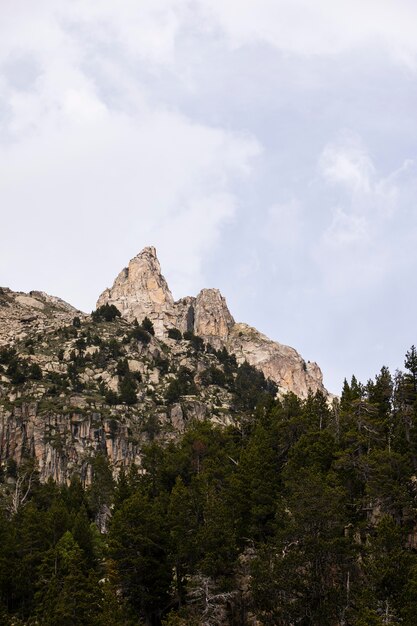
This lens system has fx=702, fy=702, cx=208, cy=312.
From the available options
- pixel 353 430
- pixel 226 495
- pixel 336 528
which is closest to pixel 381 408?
pixel 353 430

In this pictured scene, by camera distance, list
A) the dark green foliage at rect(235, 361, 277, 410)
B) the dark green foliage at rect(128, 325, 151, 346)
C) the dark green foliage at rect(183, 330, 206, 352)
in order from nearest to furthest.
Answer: the dark green foliage at rect(235, 361, 277, 410) → the dark green foliage at rect(128, 325, 151, 346) → the dark green foliage at rect(183, 330, 206, 352)

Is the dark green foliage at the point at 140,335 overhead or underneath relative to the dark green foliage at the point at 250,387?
overhead

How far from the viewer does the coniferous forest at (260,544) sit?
4472cm

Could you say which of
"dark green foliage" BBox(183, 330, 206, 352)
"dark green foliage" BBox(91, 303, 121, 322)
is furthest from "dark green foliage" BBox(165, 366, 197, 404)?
"dark green foliage" BBox(91, 303, 121, 322)

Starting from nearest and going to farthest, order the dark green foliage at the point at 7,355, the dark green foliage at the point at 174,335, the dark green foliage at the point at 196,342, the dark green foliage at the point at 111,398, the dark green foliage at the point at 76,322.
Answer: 1. the dark green foliage at the point at 111,398
2. the dark green foliage at the point at 7,355
3. the dark green foliage at the point at 76,322
4. the dark green foliage at the point at 196,342
5. the dark green foliage at the point at 174,335

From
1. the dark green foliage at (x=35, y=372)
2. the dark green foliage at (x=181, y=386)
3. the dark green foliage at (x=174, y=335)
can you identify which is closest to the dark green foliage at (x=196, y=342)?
the dark green foliage at (x=174, y=335)

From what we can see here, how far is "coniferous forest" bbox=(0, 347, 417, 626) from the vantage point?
44719 millimetres

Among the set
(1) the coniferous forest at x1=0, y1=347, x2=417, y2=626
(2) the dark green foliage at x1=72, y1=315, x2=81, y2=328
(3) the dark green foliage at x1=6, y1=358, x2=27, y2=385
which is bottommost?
(1) the coniferous forest at x1=0, y1=347, x2=417, y2=626

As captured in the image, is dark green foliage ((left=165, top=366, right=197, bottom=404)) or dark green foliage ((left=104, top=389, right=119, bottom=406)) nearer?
dark green foliage ((left=104, top=389, right=119, bottom=406))

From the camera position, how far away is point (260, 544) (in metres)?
49.8

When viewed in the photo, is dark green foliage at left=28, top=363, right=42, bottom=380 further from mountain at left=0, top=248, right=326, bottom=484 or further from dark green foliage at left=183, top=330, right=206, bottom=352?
dark green foliage at left=183, top=330, right=206, bottom=352

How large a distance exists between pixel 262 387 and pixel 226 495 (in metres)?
128

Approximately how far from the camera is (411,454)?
57562 millimetres

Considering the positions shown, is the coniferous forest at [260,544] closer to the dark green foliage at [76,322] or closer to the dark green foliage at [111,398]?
the dark green foliage at [111,398]
